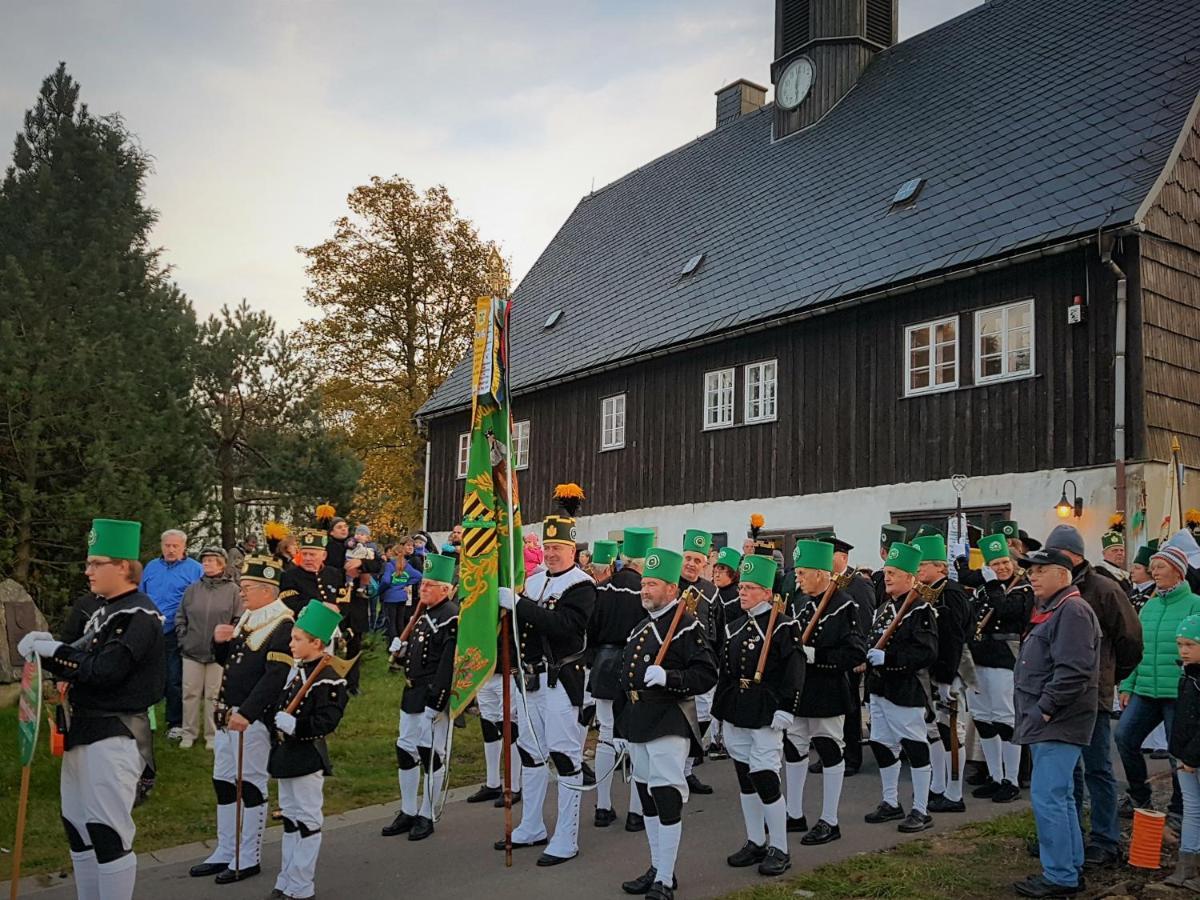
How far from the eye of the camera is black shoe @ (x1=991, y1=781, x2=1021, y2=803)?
9336mm

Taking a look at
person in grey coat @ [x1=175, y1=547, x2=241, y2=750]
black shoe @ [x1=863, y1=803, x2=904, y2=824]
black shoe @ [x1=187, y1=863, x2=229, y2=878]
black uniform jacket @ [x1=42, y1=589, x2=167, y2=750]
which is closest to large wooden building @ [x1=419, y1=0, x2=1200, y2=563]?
black shoe @ [x1=863, y1=803, x2=904, y2=824]

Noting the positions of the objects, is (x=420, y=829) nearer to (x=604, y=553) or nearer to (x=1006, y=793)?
(x=604, y=553)

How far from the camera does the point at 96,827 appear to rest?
5965 millimetres

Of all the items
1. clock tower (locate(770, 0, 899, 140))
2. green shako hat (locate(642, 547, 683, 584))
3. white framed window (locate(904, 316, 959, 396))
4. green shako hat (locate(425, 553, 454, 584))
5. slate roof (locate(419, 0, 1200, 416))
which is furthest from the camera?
clock tower (locate(770, 0, 899, 140))

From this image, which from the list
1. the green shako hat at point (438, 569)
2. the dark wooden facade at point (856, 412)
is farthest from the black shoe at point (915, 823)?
the dark wooden facade at point (856, 412)

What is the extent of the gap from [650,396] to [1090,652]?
50.7 feet

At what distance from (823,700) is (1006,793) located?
2325 mm

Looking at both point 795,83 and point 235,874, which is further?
point 795,83

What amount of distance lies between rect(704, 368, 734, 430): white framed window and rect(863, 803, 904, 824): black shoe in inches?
460

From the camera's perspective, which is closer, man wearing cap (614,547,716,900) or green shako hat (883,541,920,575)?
man wearing cap (614,547,716,900)

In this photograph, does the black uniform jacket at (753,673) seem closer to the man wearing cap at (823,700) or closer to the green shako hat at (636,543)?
the man wearing cap at (823,700)

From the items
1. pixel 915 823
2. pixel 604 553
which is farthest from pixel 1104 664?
pixel 604 553

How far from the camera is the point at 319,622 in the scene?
7.00 meters

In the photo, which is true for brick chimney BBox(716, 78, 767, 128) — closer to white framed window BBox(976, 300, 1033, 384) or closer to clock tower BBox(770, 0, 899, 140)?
clock tower BBox(770, 0, 899, 140)
